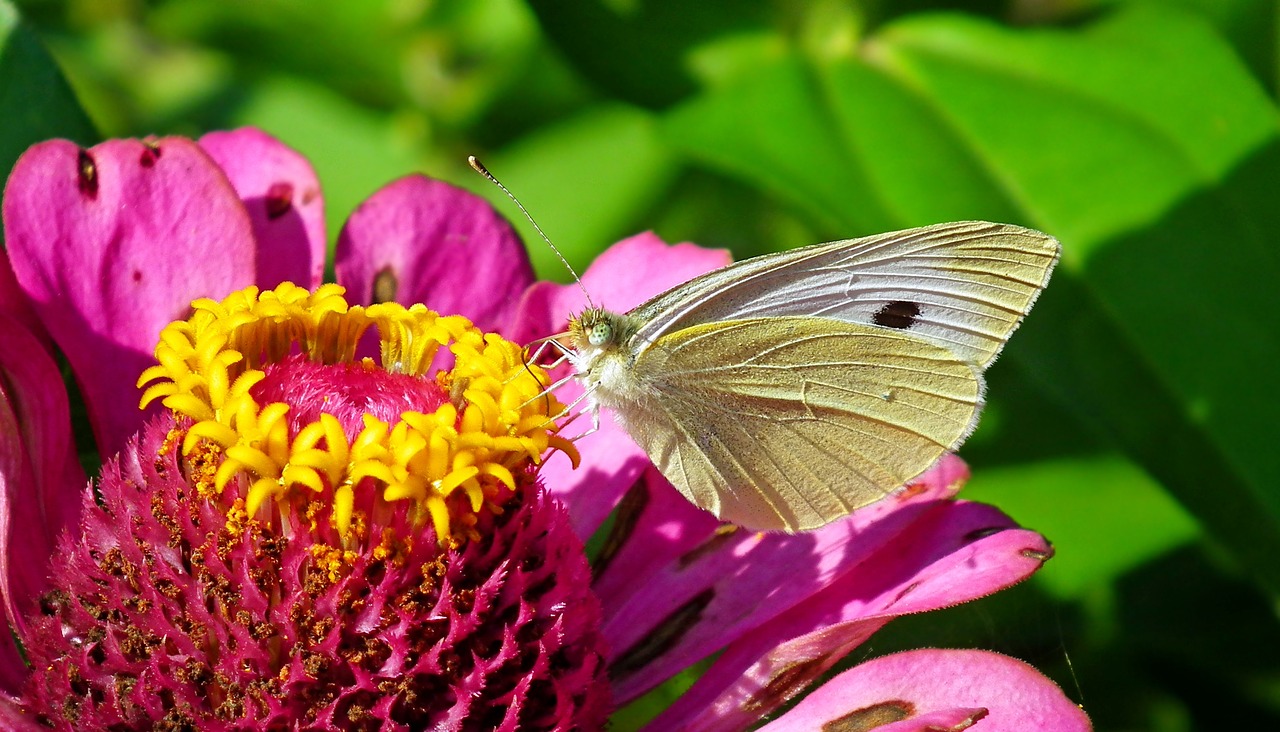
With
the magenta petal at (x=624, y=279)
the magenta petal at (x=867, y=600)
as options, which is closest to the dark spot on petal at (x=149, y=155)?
the magenta petal at (x=624, y=279)

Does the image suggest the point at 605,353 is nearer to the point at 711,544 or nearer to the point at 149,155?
the point at 711,544

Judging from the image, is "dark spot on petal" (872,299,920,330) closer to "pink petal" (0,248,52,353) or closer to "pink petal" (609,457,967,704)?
"pink petal" (609,457,967,704)

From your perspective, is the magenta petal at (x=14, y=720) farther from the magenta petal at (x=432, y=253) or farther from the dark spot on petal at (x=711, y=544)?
the dark spot on petal at (x=711, y=544)

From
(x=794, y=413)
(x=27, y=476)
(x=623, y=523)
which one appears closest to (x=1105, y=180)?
(x=794, y=413)

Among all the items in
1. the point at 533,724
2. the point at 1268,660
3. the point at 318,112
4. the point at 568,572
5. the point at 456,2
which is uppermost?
the point at 456,2

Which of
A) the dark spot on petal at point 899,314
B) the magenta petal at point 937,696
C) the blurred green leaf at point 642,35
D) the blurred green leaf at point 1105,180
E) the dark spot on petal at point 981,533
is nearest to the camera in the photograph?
the magenta petal at point 937,696

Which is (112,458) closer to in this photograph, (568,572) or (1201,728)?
(568,572)

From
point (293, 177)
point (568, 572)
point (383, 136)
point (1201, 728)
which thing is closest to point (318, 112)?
point (383, 136)
